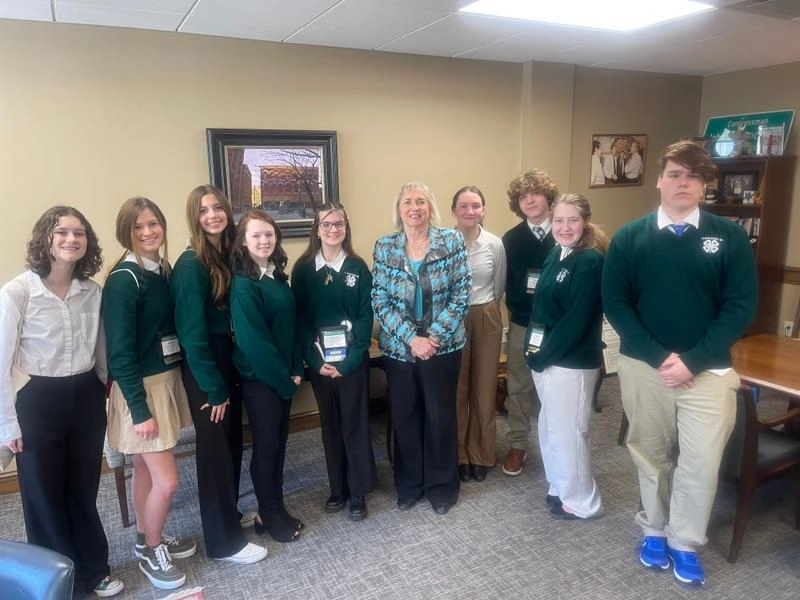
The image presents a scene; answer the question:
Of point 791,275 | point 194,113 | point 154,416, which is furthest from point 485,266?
point 791,275

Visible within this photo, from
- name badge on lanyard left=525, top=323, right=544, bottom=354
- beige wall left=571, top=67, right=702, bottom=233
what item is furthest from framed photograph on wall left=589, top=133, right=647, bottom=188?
name badge on lanyard left=525, top=323, right=544, bottom=354

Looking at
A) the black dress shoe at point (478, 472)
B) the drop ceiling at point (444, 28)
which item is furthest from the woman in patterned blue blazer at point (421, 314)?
the drop ceiling at point (444, 28)

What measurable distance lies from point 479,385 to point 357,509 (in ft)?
2.87

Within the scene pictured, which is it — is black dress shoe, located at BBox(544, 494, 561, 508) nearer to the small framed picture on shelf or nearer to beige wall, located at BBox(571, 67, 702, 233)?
beige wall, located at BBox(571, 67, 702, 233)

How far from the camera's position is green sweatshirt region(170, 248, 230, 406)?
2115mm

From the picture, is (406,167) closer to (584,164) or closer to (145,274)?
(584,164)

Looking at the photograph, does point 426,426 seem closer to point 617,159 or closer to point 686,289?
point 686,289

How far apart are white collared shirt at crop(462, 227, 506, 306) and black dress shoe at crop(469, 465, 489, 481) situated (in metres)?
0.90

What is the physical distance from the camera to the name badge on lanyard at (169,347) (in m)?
2.15

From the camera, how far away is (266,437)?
239 centimetres

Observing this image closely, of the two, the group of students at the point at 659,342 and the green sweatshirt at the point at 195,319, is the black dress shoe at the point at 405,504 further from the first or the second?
the green sweatshirt at the point at 195,319

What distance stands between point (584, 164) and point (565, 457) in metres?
2.77

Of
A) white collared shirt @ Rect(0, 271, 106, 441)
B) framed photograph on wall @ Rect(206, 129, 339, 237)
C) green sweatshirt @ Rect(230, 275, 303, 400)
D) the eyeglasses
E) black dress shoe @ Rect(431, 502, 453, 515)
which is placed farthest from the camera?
framed photograph on wall @ Rect(206, 129, 339, 237)

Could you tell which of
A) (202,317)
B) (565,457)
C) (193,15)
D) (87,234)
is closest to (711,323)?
(565,457)
